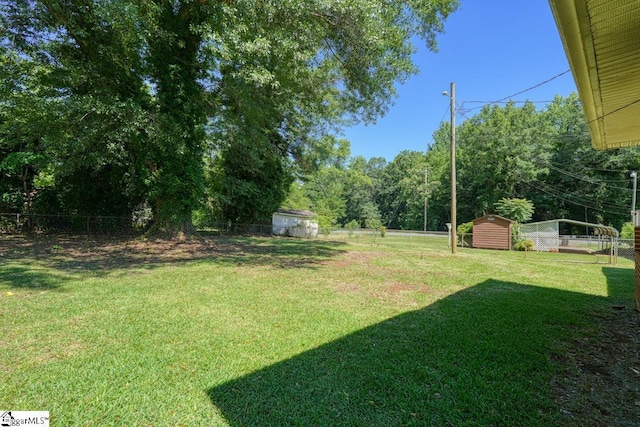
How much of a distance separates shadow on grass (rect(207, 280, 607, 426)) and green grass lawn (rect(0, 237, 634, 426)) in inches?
0.6

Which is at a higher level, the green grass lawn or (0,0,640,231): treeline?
(0,0,640,231): treeline

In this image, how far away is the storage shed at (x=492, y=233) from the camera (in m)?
19.9

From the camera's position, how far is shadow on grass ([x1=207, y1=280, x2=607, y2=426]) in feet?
7.18

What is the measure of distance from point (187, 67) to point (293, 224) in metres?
15.6

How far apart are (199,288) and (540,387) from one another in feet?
16.1

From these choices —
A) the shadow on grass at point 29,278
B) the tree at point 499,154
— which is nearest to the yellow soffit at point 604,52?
the shadow on grass at point 29,278

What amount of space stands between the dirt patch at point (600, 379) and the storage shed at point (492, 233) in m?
17.3

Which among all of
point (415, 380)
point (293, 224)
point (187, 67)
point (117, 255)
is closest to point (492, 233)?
point (293, 224)

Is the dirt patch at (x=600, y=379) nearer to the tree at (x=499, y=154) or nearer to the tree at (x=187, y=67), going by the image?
the tree at (x=187, y=67)

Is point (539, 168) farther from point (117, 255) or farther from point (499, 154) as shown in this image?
point (117, 255)

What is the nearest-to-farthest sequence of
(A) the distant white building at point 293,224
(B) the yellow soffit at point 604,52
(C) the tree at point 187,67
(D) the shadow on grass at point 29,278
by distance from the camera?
1. (B) the yellow soffit at point 604,52
2. (D) the shadow on grass at point 29,278
3. (C) the tree at point 187,67
4. (A) the distant white building at point 293,224
